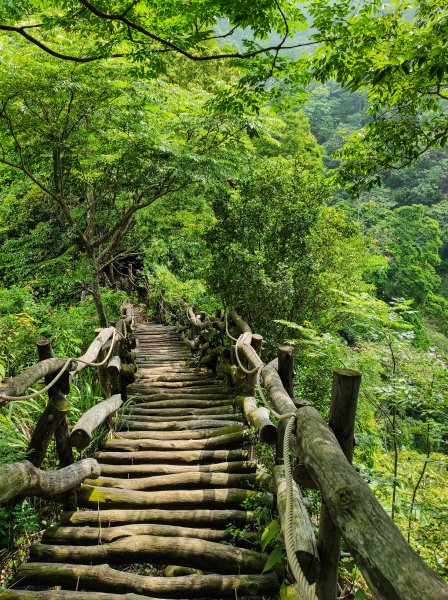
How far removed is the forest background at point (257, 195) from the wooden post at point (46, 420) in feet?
0.51

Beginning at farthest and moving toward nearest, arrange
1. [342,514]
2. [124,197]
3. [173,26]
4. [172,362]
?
[124,197], [172,362], [173,26], [342,514]

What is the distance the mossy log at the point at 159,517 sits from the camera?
294cm

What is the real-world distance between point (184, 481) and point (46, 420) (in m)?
1.40

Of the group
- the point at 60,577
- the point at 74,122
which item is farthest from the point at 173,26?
the point at 60,577

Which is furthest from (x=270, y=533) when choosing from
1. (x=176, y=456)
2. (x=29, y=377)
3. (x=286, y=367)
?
(x=29, y=377)

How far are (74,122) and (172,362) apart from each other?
218 inches

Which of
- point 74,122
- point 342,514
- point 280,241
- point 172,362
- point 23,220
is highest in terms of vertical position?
point 74,122

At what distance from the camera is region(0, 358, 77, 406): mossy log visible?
7.88 feet

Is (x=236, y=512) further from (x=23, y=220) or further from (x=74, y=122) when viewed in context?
(x=23, y=220)

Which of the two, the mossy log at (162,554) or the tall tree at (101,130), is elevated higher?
the tall tree at (101,130)

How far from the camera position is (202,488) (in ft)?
11.4

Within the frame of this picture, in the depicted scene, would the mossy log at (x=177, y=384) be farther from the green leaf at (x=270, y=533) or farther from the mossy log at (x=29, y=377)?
the green leaf at (x=270, y=533)

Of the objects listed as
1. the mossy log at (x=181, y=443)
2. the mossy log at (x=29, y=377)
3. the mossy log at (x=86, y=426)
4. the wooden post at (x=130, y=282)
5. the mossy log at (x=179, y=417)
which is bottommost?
the mossy log at (x=179, y=417)

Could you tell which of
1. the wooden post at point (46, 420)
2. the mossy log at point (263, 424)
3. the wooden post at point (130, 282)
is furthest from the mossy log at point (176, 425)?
the wooden post at point (130, 282)
